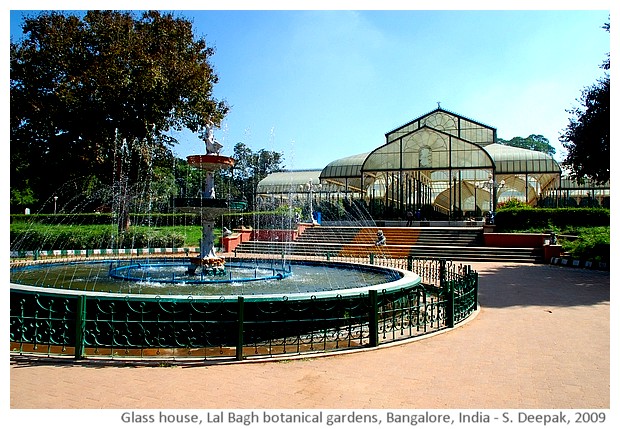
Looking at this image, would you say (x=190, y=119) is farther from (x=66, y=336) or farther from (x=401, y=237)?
(x=66, y=336)

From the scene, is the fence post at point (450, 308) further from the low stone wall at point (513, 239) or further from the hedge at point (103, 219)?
the hedge at point (103, 219)

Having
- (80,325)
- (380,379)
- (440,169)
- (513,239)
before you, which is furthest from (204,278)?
(440,169)

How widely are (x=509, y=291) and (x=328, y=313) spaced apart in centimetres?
727

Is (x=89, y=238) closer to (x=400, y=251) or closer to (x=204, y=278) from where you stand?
(x=204, y=278)

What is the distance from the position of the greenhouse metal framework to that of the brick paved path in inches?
1004

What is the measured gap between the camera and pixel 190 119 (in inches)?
1112

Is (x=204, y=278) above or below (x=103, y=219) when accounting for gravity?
below

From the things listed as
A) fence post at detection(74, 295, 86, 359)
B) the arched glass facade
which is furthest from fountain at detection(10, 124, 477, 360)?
the arched glass facade

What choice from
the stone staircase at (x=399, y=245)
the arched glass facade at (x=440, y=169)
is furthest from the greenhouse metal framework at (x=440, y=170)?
the stone staircase at (x=399, y=245)

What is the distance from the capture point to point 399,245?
1030 inches

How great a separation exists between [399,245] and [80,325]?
70.1 ft

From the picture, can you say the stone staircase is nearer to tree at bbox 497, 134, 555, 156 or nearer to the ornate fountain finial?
the ornate fountain finial

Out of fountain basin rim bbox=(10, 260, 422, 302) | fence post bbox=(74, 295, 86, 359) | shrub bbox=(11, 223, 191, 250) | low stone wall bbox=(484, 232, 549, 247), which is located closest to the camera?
fence post bbox=(74, 295, 86, 359)

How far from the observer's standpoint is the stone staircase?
22750mm
